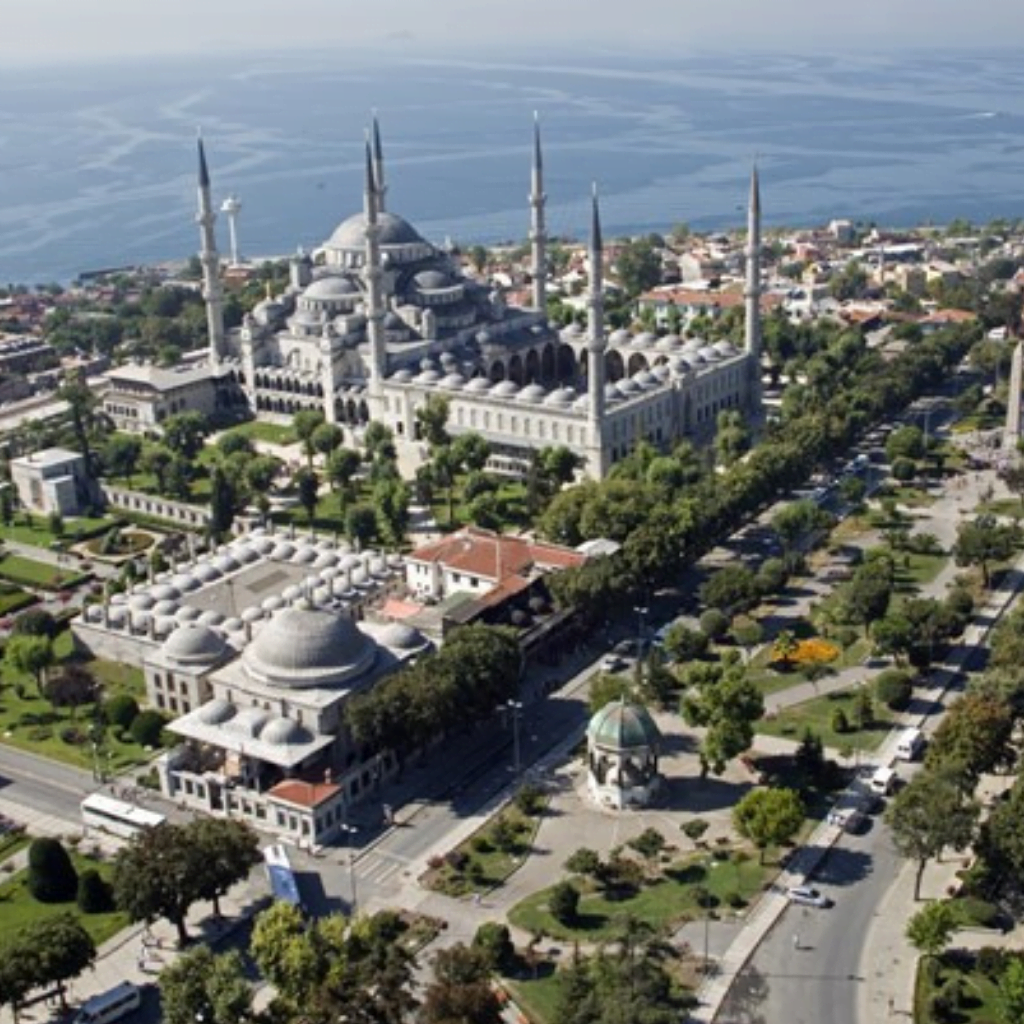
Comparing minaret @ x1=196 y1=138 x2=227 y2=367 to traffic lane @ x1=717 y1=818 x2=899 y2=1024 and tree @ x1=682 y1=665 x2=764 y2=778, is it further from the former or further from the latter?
traffic lane @ x1=717 y1=818 x2=899 y2=1024

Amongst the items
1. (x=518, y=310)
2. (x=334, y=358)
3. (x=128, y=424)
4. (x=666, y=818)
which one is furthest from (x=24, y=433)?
(x=666, y=818)

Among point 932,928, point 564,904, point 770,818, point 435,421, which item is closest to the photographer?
point 932,928

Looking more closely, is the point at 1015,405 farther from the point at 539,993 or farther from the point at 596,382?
the point at 539,993

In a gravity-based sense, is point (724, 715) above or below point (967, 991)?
above

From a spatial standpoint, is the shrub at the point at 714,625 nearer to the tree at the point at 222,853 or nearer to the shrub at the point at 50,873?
the tree at the point at 222,853

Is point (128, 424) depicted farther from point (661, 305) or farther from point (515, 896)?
point (515, 896)

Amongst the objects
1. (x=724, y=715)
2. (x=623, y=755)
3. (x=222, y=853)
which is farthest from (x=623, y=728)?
(x=222, y=853)
